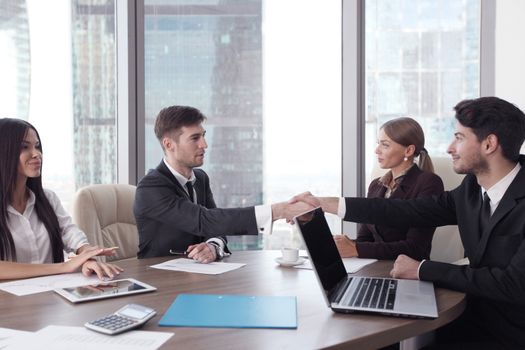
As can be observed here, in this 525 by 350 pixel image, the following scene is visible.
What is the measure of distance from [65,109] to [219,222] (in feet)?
5.81

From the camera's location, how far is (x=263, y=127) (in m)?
3.92

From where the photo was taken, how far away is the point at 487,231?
6.31 ft

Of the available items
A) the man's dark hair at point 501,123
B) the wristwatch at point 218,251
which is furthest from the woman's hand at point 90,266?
the man's dark hair at point 501,123

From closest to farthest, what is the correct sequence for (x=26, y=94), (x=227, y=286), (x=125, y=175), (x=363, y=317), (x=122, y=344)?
(x=122, y=344) < (x=363, y=317) < (x=227, y=286) < (x=26, y=94) < (x=125, y=175)

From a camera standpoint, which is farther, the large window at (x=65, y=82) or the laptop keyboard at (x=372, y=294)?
the large window at (x=65, y=82)

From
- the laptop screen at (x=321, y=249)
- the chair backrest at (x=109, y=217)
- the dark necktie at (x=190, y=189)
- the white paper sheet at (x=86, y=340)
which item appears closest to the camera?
the white paper sheet at (x=86, y=340)

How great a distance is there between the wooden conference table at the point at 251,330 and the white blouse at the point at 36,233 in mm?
474

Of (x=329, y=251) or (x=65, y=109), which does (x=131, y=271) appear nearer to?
(x=329, y=251)

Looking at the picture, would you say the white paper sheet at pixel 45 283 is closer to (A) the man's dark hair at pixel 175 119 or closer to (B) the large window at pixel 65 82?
(A) the man's dark hair at pixel 175 119

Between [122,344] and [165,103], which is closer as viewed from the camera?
[122,344]

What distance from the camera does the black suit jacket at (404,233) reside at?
2.41 meters

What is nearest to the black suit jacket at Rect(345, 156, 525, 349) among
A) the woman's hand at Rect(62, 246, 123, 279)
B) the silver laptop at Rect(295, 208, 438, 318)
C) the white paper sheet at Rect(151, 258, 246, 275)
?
the silver laptop at Rect(295, 208, 438, 318)

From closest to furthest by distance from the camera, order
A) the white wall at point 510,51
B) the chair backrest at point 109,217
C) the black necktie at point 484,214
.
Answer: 1. the black necktie at point 484,214
2. the chair backrest at point 109,217
3. the white wall at point 510,51

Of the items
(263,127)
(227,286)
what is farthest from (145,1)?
(227,286)
